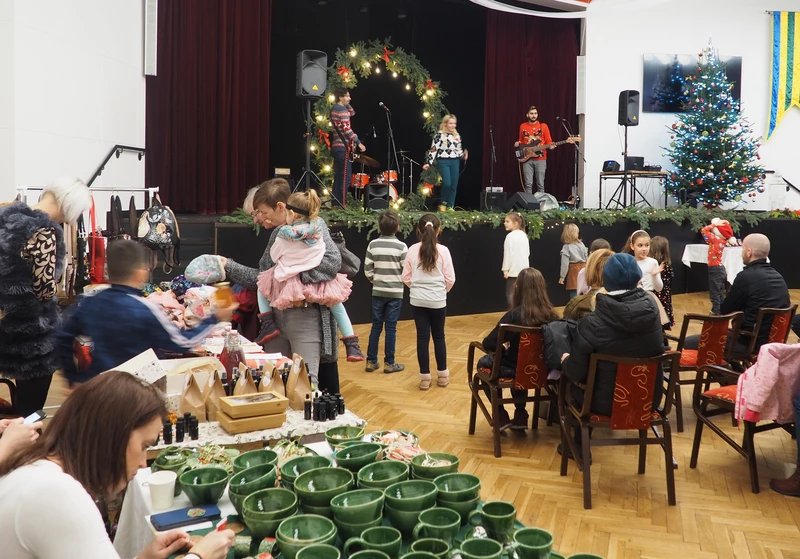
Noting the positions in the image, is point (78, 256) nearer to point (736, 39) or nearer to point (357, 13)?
point (357, 13)

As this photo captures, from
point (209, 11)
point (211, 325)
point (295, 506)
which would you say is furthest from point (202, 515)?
point (209, 11)

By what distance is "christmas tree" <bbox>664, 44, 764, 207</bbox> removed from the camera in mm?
11867

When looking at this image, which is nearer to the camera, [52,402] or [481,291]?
[52,402]

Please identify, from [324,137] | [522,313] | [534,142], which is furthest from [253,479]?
[534,142]

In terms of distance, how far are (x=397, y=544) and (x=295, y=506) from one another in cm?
31

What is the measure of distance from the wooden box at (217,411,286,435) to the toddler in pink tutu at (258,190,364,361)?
970mm

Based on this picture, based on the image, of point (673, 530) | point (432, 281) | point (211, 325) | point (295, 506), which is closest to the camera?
point (295, 506)

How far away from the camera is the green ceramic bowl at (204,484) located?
1833 mm

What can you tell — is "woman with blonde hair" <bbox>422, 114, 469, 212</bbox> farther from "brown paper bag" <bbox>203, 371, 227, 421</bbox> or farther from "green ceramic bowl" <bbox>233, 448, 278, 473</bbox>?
"green ceramic bowl" <bbox>233, 448, 278, 473</bbox>

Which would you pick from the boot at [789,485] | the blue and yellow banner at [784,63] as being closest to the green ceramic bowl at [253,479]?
the boot at [789,485]

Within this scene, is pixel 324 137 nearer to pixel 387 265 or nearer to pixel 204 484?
pixel 387 265

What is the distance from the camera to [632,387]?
11.3 feet

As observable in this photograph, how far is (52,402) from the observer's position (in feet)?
14.7

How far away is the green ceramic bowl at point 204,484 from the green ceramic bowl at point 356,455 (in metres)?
0.31
